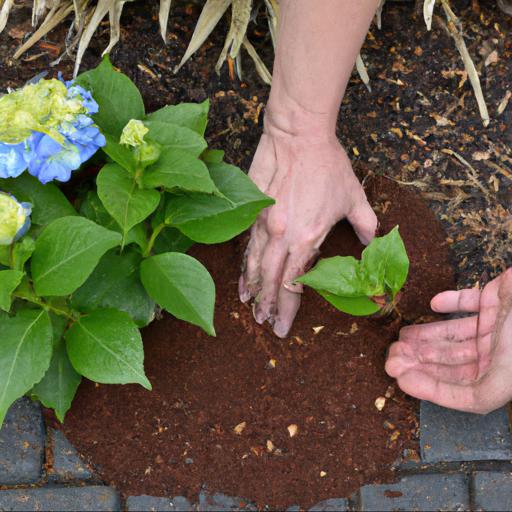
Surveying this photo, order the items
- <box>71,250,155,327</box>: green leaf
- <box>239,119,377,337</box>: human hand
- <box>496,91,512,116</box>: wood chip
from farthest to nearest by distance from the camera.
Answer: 1. <box>496,91,512,116</box>: wood chip
2. <box>239,119,377,337</box>: human hand
3. <box>71,250,155,327</box>: green leaf

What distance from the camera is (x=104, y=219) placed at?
4.80 ft

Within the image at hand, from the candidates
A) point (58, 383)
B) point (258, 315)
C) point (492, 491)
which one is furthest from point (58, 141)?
point (492, 491)

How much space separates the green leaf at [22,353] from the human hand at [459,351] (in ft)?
2.51

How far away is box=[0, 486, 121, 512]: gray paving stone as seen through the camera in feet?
5.40

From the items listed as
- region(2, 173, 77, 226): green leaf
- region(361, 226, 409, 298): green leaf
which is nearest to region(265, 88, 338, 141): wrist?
region(361, 226, 409, 298): green leaf

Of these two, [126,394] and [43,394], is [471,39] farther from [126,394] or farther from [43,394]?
[43,394]

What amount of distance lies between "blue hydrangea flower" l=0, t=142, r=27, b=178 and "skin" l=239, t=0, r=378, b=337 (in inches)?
21.4

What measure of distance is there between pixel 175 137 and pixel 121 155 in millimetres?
110

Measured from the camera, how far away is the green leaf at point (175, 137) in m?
1.36

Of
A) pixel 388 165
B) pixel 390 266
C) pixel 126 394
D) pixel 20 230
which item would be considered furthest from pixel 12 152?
pixel 388 165

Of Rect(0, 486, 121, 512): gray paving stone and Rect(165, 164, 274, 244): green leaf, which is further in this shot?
Rect(0, 486, 121, 512): gray paving stone

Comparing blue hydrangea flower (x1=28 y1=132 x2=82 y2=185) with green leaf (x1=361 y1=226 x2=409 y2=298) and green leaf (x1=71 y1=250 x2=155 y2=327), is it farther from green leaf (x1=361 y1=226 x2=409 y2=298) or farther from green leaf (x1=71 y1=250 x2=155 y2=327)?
green leaf (x1=361 y1=226 x2=409 y2=298)

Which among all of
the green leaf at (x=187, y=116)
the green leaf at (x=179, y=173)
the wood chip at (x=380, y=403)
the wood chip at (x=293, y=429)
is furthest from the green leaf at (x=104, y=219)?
the wood chip at (x=380, y=403)

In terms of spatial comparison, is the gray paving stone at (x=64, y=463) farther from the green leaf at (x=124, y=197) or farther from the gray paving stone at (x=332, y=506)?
the green leaf at (x=124, y=197)
